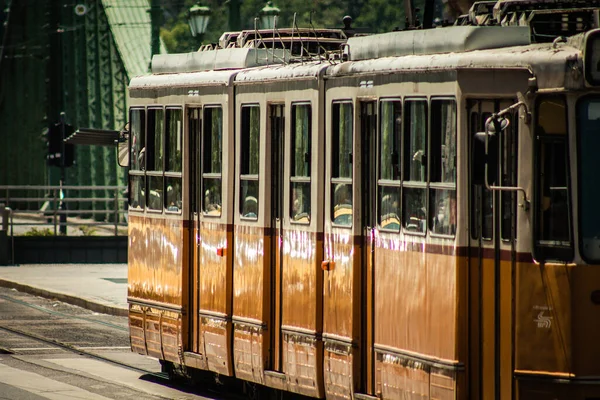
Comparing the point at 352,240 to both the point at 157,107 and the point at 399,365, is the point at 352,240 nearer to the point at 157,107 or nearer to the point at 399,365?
the point at 399,365

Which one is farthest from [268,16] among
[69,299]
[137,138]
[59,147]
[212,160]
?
[212,160]

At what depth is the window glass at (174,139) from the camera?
1562cm

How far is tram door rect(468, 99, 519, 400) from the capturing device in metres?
10.8

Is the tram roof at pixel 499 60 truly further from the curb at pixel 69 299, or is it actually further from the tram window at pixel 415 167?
the curb at pixel 69 299

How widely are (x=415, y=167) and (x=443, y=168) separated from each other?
354 millimetres

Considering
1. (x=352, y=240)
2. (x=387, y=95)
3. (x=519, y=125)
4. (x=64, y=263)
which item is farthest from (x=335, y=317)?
(x=64, y=263)

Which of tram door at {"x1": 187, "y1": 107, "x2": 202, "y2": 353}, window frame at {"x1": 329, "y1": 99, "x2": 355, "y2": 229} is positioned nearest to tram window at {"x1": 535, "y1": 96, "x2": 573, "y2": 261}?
window frame at {"x1": 329, "y1": 99, "x2": 355, "y2": 229}

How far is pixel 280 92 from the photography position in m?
13.8

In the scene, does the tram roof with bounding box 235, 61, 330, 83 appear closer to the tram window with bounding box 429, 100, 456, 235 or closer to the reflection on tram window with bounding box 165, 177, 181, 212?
the reflection on tram window with bounding box 165, 177, 181, 212

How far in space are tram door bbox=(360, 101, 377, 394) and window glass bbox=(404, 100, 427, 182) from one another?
56cm

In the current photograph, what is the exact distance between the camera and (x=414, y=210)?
11.7m

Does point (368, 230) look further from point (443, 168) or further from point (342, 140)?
point (443, 168)

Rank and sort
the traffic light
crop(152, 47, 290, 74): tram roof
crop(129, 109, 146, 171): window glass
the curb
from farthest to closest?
1. the traffic light
2. the curb
3. crop(129, 109, 146, 171): window glass
4. crop(152, 47, 290, 74): tram roof

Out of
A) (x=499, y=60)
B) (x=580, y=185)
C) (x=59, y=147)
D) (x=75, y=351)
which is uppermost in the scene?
(x=499, y=60)
